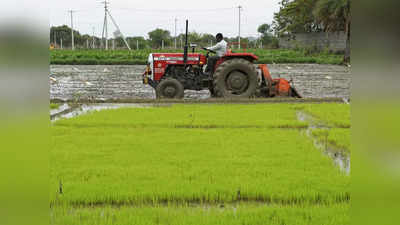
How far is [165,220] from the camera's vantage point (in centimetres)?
340

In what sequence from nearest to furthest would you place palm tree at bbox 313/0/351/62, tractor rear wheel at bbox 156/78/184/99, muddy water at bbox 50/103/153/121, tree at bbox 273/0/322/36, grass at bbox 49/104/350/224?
grass at bbox 49/104/350/224, muddy water at bbox 50/103/153/121, tractor rear wheel at bbox 156/78/184/99, palm tree at bbox 313/0/351/62, tree at bbox 273/0/322/36

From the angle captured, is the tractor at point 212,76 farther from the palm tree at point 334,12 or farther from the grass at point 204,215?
the palm tree at point 334,12

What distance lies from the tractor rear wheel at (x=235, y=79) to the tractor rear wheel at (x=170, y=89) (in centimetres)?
88

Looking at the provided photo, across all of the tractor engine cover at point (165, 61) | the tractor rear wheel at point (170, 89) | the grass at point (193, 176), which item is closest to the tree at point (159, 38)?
the tractor engine cover at point (165, 61)

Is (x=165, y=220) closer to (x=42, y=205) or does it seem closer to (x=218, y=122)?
(x=42, y=205)

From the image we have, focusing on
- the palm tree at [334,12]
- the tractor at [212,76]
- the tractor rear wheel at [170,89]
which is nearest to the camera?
the tractor at [212,76]

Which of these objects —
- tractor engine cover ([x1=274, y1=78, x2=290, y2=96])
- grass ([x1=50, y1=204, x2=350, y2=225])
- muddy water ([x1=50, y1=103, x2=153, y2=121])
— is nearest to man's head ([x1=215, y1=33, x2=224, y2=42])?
tractor engine cover ([x1=274, y1=78, x2=290, y2=96])

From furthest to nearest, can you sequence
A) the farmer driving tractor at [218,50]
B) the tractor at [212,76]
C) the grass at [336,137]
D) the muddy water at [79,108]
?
the tractor at [212,76], the farmer driving tractor at [218,50], the muddy water at [79,108], the grass at [336,137]

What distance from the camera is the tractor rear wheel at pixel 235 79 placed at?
11.0m

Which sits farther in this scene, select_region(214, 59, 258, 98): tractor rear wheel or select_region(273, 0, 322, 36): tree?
select_region(273, 0, 322, 36): tree

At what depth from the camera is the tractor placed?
11117 mm

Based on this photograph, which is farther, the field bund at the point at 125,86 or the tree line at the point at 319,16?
the tree line at the point at 319,16

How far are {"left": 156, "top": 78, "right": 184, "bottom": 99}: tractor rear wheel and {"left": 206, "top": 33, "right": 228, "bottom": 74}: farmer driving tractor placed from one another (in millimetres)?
820

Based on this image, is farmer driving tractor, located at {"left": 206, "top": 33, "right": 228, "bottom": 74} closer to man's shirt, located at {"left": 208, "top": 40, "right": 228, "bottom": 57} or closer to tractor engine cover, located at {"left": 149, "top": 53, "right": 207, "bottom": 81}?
man's shirt, located at {"left": 208, "top": 40, "right": 228, "bottom": 57}
